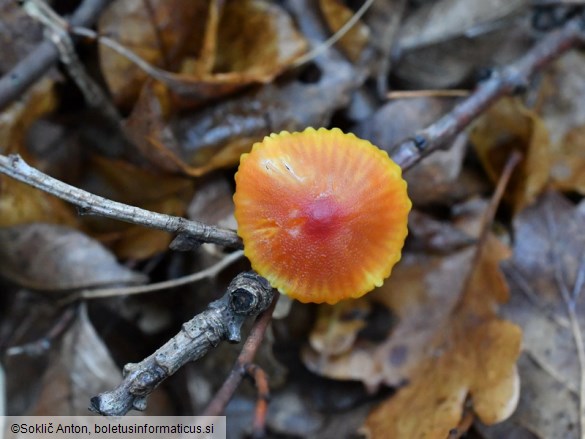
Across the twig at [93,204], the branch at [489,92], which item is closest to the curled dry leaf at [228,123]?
the branch at [489,92]

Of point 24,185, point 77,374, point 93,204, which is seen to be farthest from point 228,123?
point 77,374

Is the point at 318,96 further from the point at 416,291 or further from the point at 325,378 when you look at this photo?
the point at 325,378

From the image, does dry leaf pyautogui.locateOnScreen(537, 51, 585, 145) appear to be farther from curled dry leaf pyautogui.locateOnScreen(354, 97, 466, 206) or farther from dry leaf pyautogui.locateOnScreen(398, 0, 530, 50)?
curled dry leaf pyautogui.locateOnScreen(354, 97, 466, 206)

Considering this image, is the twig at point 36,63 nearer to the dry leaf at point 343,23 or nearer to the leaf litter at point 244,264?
the leaf litter at point 244,264

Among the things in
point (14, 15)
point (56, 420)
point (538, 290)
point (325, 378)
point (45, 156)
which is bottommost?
point (538, 290)

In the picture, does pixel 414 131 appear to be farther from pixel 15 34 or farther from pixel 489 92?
pixel 15 34

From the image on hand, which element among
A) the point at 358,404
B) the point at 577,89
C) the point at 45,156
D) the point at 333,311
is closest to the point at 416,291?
the point at 333,311
